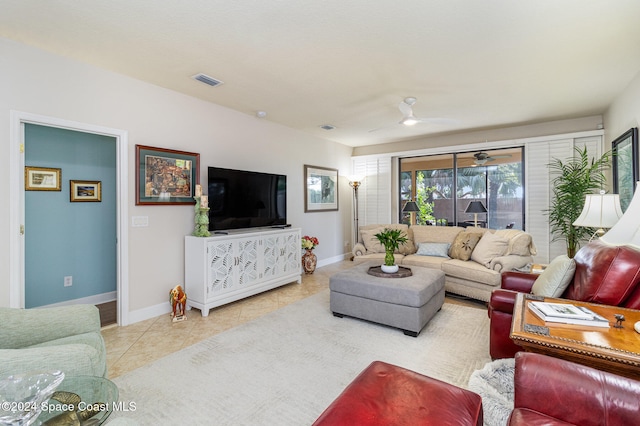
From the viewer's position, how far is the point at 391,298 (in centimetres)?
298

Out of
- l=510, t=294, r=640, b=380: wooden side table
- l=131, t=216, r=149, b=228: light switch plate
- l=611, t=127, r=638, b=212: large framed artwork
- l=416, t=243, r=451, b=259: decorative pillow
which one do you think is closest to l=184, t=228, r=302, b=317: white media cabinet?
l=131, t=216, r=149, b=228: light switch plate

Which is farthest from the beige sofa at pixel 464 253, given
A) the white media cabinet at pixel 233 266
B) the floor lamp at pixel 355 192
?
the floor lamp at pixel 355 192

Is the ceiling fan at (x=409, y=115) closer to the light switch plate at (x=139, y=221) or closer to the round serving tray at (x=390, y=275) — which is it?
the round serving tray at (x=390, y=275)

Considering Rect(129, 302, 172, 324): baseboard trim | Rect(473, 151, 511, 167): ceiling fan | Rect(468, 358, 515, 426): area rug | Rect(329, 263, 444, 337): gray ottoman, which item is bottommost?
Rect(468, 358, 515, 426): area rug

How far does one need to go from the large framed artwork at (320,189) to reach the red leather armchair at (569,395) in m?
4.57

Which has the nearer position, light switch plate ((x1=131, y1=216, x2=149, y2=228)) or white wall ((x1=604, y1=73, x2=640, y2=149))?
white wall ((x1=604, y1=73, x2=640, y2=149))

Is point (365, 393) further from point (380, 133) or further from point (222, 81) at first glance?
point (380, 133)

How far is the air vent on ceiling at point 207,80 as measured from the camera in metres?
3.09

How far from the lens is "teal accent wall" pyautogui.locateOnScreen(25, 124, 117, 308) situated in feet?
11.2

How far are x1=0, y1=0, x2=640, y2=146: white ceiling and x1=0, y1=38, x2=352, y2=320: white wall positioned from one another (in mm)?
131

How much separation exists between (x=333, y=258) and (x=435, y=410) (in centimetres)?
515

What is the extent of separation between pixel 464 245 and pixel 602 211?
5.86ft

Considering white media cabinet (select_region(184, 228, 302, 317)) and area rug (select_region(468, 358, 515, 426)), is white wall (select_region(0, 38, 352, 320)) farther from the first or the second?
area rug (select_region(468, 358, 515, 426))

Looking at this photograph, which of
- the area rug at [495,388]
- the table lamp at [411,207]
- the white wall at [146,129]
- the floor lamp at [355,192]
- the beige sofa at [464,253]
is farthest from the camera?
the floor lamp at [355,192]
